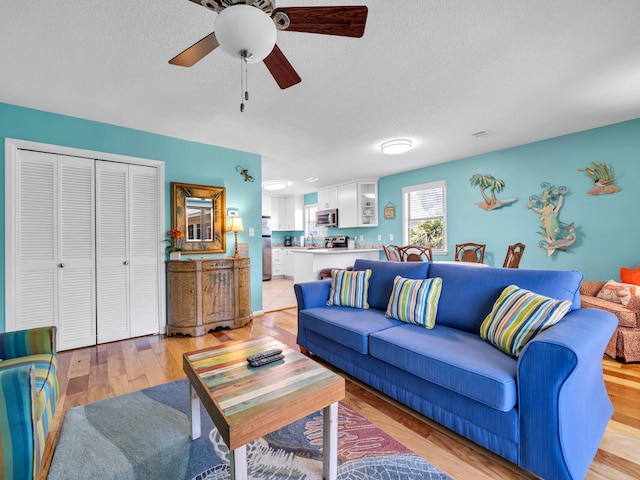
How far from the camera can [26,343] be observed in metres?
1.82

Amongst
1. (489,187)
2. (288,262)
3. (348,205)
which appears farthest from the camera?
(288,262)

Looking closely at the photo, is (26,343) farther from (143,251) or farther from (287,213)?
(287,213)

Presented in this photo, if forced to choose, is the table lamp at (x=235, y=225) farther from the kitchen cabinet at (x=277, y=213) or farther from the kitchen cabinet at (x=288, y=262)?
the kitchen cabinet at (x=277, y=213)

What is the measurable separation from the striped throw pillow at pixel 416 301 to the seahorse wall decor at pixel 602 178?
2680 millimetres

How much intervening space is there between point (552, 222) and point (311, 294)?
130 inches

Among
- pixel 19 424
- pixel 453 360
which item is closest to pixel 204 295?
pixel 19 424

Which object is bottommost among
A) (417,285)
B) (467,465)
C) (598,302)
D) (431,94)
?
(467,465)

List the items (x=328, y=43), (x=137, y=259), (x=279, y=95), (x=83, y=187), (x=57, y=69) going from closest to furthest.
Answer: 1. (x=328, y=43)
2. (x=57, y=69)
3. (x=279, y=95)
4. (x=83, y=187)
5. (x=137, y=259)

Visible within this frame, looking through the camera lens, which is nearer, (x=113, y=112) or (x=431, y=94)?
(x=431, y=94)

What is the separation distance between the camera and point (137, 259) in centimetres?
345

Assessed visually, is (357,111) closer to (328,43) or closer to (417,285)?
(328,43)

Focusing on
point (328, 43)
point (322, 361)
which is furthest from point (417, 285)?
point (328, 43)

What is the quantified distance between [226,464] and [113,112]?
3.31 metres

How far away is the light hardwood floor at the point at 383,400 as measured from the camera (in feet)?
4.81
